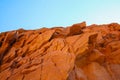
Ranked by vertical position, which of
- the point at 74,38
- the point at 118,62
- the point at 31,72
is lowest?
the point at 118,62

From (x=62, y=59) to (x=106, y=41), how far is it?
13838 mm

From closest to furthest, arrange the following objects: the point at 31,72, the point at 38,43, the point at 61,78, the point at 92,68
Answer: the point at 61,78 < the point at 31,72 < the point at 92,68 < the point at 38,43

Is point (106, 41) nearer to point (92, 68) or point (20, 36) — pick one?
point (92, 68)

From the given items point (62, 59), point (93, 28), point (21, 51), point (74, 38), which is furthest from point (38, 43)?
point (93, 28)

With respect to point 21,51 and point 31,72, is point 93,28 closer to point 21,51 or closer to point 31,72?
point 21,51

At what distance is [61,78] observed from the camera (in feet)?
90.3

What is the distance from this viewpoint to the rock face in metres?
29.7

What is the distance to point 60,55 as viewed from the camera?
31062mm

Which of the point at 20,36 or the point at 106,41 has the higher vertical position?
the point at 20,36

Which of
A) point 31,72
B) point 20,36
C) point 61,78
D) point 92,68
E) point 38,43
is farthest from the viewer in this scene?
point 20,36

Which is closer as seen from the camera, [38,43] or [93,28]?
[38,43]

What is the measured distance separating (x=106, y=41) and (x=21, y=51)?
48.1 feet

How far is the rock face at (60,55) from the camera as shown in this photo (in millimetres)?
29656

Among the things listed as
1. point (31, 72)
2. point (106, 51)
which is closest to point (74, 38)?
point (106, 51)
